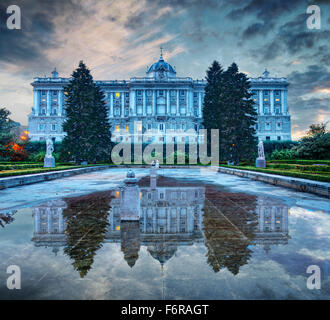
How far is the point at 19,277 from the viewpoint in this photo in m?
3.22

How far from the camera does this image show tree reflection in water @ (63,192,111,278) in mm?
3818

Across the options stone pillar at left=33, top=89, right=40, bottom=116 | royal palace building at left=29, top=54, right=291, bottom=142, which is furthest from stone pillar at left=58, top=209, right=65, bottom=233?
stone pillar at left=33, top=89, right=40, bottom=116

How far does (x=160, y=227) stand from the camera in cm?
550

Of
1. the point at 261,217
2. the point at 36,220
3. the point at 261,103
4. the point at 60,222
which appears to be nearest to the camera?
the point at 60,222

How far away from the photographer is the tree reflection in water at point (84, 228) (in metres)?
3.82

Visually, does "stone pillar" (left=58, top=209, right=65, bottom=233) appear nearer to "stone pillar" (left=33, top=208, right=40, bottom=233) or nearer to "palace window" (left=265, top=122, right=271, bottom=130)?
"stone pillar" (left=33, top=208, right=40, bottom=233)

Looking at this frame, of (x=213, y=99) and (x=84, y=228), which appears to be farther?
(x=213, y=99)

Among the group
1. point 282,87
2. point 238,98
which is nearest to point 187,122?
point 282,87

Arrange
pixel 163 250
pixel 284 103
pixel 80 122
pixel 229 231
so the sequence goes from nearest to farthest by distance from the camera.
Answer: pixel 163 250, pixel 229 231, pixel 80 122, pixel 284 103

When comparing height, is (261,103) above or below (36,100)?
below

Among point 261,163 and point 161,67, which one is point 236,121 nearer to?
point 261,163

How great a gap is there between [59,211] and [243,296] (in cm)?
593

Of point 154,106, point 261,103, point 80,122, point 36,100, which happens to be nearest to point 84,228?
point 80,122

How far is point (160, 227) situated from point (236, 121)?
28.9m
